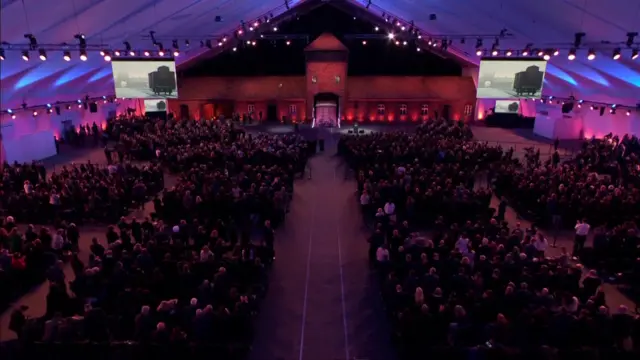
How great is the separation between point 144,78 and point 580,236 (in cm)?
1860

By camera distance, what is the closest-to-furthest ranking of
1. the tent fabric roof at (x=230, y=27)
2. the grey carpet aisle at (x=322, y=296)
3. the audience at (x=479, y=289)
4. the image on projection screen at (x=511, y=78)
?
the audience at (x=479, y=289) → the grey carpet aisle at (x=322, y=296) → the tent fabric roof at (x=230, y=27) → the image on projection screen at (x=511, y=78)

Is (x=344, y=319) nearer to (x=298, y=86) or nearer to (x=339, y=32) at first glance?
(x=298, y=86)

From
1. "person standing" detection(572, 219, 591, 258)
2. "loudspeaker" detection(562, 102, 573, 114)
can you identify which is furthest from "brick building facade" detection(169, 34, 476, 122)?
"person standing" detection(572, 219, 591, 258)

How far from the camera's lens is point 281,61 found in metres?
35.7

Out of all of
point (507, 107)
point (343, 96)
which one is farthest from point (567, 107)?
point (343, 96)

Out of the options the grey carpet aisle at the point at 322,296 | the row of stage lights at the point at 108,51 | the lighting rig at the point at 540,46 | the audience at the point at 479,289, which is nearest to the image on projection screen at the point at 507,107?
the lighting rig at the point at 540,46

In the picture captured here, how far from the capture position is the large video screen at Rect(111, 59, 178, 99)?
21.4m

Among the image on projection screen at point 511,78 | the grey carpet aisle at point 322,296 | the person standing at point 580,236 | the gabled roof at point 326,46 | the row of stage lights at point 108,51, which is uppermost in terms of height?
the gabled roof at point 326,46

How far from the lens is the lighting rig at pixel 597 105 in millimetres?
22534

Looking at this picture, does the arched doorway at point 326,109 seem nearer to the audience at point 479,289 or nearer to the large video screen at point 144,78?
the large video screen at point 144,78

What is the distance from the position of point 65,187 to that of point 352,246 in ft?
28.5

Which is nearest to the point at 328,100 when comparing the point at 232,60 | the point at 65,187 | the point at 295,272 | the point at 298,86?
the point at 298,86

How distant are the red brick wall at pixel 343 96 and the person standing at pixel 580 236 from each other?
2241cm

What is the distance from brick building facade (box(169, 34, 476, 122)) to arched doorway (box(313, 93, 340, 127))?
12.2 inches
